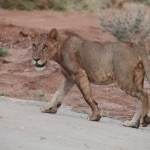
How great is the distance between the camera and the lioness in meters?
11.7

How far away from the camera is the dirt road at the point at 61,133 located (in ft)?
30.8

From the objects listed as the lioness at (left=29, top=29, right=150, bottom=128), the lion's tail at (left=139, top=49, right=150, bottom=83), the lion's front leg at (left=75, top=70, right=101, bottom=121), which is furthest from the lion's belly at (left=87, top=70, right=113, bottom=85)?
the lion's tail at (left=139, top=49, right=150, bottom=83)

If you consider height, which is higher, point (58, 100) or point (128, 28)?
point (58, 100)

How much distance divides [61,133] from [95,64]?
215cm

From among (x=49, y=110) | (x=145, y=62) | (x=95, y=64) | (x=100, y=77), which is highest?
(x=145, y=62)

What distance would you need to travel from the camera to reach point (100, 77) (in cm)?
1197

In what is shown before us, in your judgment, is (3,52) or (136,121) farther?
(3,52)

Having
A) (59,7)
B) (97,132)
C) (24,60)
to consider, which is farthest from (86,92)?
(59,7)

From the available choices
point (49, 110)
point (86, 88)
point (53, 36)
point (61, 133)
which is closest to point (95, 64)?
point (86, 88)

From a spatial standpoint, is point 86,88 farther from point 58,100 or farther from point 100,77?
point 58,100

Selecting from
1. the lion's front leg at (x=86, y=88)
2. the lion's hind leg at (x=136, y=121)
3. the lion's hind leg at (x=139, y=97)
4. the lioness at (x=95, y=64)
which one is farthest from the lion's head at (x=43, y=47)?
the lion's hind leg at (x=136, y=121)

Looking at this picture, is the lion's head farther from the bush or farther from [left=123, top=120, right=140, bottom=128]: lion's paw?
the bush

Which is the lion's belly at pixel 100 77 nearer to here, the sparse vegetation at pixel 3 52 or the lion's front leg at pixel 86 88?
the lion's front leg at pixel 86 88

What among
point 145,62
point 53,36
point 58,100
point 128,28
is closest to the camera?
point 145,62
